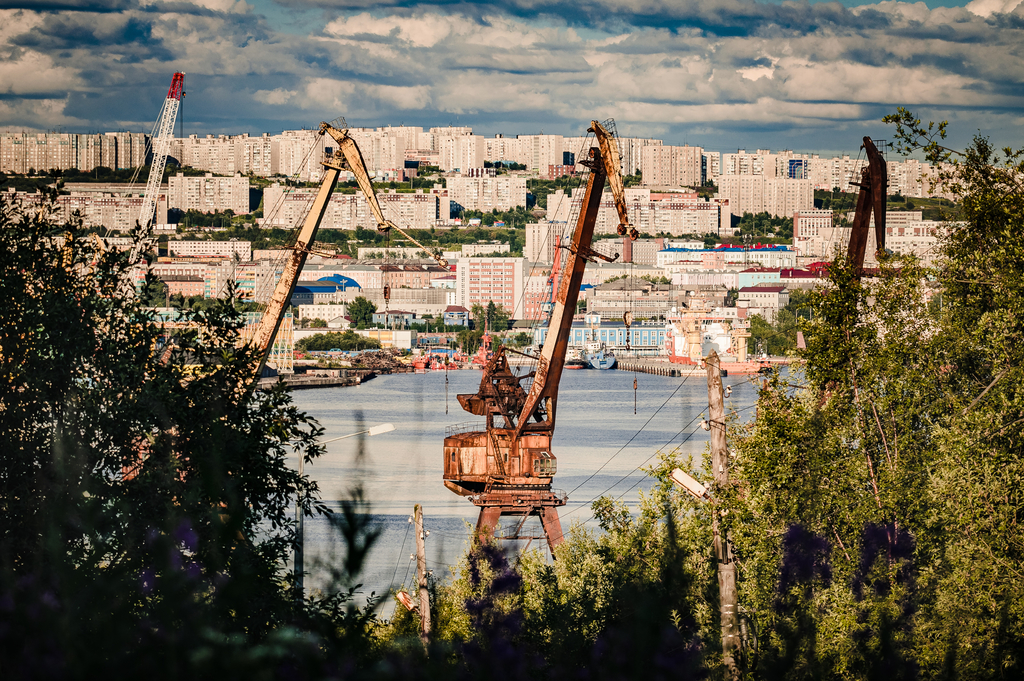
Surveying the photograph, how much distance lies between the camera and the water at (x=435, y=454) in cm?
1145

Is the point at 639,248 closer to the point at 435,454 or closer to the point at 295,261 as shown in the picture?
the point at 435,454

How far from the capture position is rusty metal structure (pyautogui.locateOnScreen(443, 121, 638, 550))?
Result: 16984mm

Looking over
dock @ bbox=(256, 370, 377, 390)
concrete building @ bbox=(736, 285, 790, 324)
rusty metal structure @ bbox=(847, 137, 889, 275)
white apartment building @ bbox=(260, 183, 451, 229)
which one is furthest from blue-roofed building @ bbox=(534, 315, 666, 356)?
rusty metal structure @ bbox=(847, 137, 889, 275)

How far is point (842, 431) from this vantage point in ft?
32.8

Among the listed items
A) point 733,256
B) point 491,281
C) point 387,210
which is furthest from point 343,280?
point 733,256

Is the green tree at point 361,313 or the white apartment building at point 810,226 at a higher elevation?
the white apartment building at point 810,226

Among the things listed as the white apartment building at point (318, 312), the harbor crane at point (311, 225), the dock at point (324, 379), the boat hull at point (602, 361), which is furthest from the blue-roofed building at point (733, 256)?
the harbor crane at point (311, 225)

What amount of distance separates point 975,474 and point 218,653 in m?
7.35

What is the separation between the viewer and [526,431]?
17500 millimetres

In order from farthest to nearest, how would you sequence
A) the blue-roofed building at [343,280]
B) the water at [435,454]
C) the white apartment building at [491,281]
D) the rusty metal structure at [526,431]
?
the white apartment building at [491,281]
the blue-roofed building at [343,280]
the rusty metal structure at [526,431]
the water at [435,454]

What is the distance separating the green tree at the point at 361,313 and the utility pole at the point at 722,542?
120558mm

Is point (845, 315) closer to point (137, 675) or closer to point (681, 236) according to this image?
point (137, 675)

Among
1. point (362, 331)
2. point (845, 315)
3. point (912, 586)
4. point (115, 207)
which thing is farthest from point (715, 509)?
point (115, 207)

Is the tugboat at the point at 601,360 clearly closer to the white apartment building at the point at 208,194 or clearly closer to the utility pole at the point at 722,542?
the white apartment building at the point at 208,194
